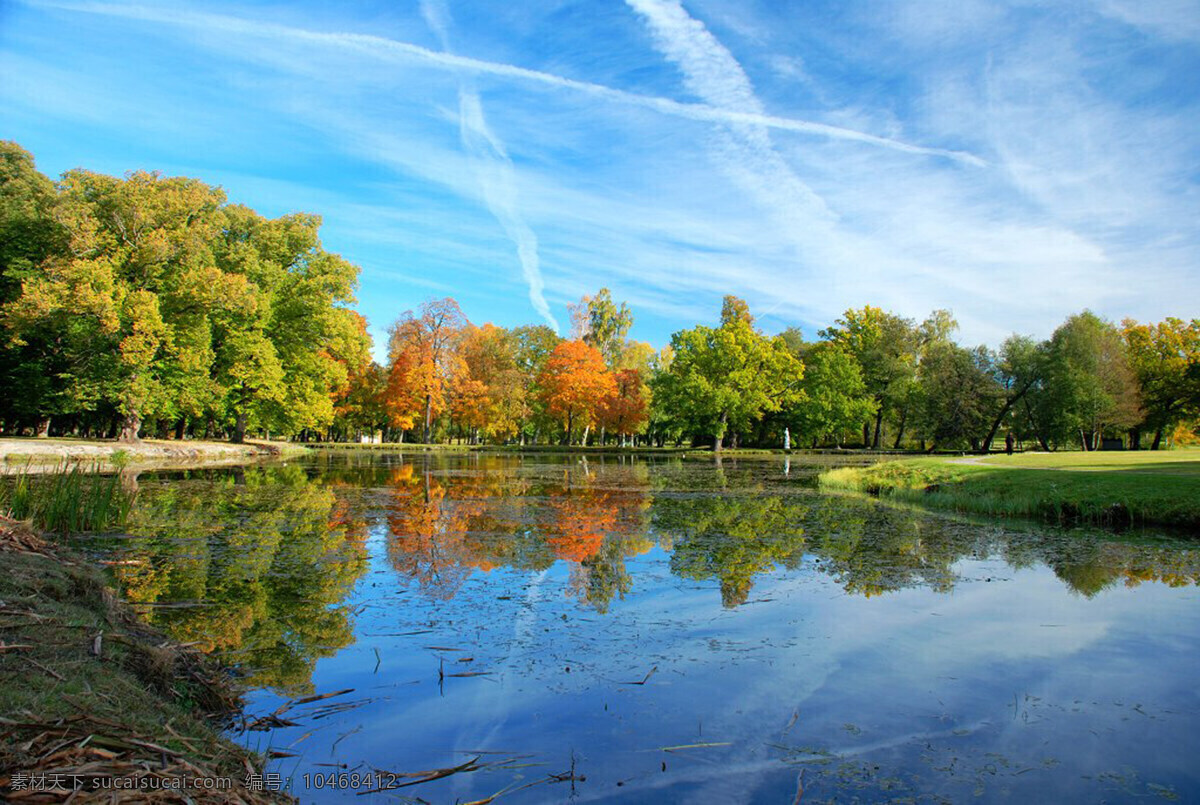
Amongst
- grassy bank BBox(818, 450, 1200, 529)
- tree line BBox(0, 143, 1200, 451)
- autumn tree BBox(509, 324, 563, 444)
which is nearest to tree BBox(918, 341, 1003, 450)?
tree line BBox(0, 143, 1200, 451)

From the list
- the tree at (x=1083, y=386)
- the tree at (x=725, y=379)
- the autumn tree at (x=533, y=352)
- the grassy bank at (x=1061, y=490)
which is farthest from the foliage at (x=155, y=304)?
the tree at (x=1083, y=386)

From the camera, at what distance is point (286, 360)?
42.1m

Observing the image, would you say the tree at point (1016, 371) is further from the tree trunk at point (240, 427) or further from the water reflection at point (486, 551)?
the tree trunk at point (240, 427)

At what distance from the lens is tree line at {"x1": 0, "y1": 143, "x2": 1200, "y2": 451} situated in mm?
31234

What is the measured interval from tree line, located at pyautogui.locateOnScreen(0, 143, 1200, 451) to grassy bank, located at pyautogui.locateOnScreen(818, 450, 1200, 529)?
31713 millimetres

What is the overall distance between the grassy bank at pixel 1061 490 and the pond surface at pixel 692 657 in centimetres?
165

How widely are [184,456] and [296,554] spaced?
2853cm

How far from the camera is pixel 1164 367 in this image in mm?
52531

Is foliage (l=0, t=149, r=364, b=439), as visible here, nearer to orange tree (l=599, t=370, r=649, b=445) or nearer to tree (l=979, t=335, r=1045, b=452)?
orange tree (l=599, t=370, r=649, b=445)

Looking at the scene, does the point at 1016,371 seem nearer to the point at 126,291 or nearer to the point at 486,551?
the point at 486,551

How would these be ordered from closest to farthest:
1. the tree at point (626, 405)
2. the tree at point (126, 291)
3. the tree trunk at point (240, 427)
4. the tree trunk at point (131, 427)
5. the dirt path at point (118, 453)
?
the dirt path at point (118, 453) → the tree at point (126, 291) → the tree trunk at point (131, 427) → the tree trunk at point (240, 427) → the tree at point (626, 405)

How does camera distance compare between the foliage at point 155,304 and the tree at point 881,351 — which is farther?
the tree at point 881,351

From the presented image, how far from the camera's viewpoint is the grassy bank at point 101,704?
9.43ft

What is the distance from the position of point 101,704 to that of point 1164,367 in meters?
69.2
